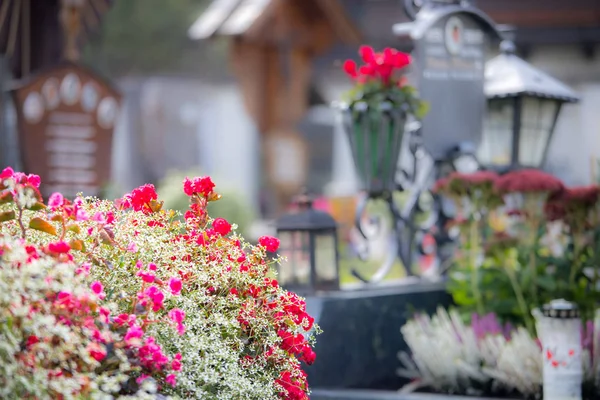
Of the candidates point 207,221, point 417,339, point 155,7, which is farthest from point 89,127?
point 155,7

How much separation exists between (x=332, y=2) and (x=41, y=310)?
12299 mm

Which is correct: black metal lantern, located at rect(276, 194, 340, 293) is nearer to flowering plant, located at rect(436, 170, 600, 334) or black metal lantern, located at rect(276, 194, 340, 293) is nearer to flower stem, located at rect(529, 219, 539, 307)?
flowering plant, located at rect(436, 170, 600, 334)

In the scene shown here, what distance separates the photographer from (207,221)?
377 centimetres

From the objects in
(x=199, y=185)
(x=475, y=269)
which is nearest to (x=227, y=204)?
(x=475, y=269)

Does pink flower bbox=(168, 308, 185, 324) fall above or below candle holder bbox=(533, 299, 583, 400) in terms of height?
above

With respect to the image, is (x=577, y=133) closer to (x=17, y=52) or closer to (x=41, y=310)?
(x=17, y=52)

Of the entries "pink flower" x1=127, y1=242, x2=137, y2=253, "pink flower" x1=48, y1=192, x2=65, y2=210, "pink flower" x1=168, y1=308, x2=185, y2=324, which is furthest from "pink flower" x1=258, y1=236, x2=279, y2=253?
"pink flower" x1=48, y1=192, x2=65, y2=210

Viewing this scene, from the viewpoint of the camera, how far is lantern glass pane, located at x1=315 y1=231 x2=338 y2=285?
5.67 meters

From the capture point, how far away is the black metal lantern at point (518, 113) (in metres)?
7.16

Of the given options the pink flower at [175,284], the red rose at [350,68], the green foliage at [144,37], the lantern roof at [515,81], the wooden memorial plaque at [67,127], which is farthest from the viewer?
the green foliage at [144,37]

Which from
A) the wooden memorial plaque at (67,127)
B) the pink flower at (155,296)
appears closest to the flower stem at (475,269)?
the pink flower at (155,296)

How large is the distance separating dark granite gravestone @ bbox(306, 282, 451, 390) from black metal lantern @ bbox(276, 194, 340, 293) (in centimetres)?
12

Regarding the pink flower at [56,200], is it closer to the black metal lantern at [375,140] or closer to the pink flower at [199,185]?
the pink flower at [199,185]

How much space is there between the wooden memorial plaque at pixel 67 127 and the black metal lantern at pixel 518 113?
393 cm
